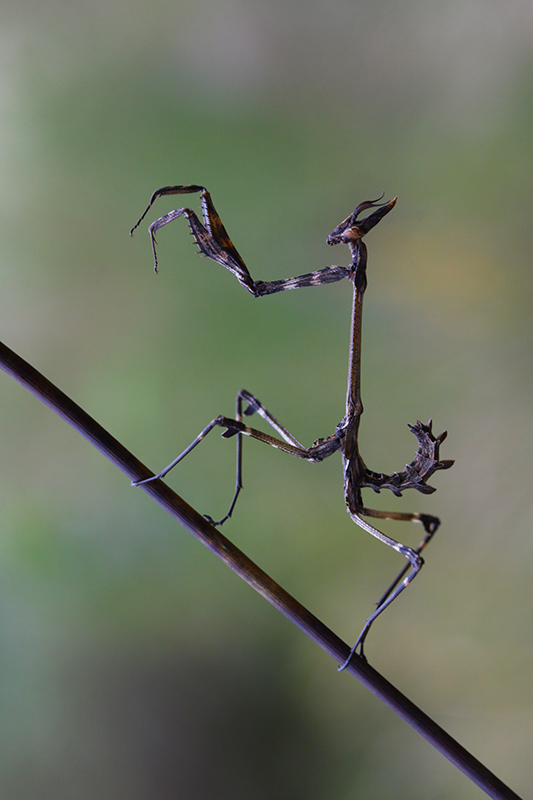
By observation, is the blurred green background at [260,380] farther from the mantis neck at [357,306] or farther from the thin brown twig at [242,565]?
the thin brown twig at [242,565]

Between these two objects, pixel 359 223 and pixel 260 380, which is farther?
pixel 260 380

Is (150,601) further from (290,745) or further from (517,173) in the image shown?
(517,173)

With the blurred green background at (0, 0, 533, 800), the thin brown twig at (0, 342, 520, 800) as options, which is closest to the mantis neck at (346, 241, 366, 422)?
the thin brown twig at (0, 342, 520, 800)

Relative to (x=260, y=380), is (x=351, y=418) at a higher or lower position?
lower

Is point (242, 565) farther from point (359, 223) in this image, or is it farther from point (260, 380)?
point (260, 380)

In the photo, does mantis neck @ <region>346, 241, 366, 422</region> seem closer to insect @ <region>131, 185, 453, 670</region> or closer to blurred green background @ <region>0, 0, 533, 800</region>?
insect @ <region>131, 185, 453, 670</region>

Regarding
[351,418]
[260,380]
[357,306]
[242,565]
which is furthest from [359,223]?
[260,380]

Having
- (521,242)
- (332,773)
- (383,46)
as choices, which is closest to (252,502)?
(332,773)
